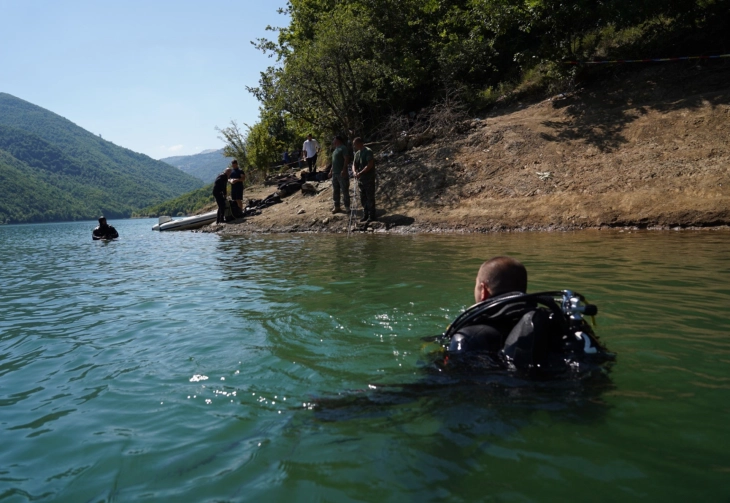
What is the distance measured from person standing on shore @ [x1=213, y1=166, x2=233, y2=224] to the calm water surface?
42.9ft

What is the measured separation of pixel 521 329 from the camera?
305cm

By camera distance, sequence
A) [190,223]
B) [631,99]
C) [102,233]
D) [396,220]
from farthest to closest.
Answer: [190,223], [102,233], [631,99], [396,220]

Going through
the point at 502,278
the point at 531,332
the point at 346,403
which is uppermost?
the point at 502,278

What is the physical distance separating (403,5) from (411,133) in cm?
604

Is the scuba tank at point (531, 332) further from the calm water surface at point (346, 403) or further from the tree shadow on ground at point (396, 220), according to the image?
the tree shadow on ground at point (396, 220)

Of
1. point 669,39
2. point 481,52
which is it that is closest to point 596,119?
point 669,39

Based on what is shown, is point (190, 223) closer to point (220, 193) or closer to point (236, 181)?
point (220, 193)

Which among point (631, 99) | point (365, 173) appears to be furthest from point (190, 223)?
point (631, 99)

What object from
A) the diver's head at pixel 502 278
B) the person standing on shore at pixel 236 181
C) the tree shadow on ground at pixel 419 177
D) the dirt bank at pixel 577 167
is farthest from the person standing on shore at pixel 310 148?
the diver's head at pixel 502 278

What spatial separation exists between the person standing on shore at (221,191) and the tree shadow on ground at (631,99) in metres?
12.1

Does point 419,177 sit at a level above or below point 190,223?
above

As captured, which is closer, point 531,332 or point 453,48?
point 531,332

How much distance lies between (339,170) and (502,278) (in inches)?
511

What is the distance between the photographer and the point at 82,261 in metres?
12.7
